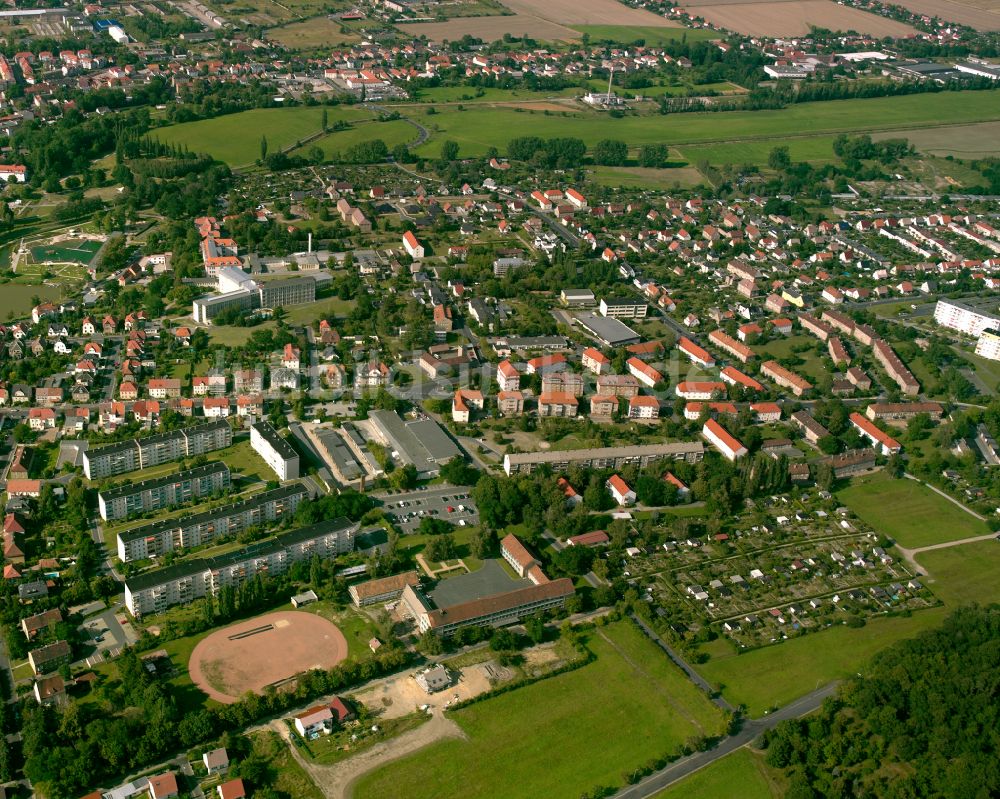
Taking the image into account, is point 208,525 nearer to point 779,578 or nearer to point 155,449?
point 155,449

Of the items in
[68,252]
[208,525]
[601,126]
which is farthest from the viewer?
[601,126]

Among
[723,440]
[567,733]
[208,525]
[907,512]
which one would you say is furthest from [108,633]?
[907,512]

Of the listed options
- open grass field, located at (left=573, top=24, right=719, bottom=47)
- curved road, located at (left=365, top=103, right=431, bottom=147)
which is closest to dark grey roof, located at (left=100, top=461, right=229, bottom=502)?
curved road, located at (left=365, top=103, right=431, bottom=147)

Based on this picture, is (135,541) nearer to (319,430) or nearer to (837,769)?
(319,430)

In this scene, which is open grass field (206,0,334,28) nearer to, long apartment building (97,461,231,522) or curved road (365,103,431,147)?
curved road (365,103,431,147)

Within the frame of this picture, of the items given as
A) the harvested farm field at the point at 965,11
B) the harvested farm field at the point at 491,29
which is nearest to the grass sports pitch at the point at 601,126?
the harvested farm field at the point at 491,29

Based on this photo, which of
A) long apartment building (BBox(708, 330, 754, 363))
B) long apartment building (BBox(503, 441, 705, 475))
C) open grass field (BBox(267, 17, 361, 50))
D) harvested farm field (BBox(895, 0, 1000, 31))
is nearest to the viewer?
long apartment building (BBox(503, 441, 705, 475))
